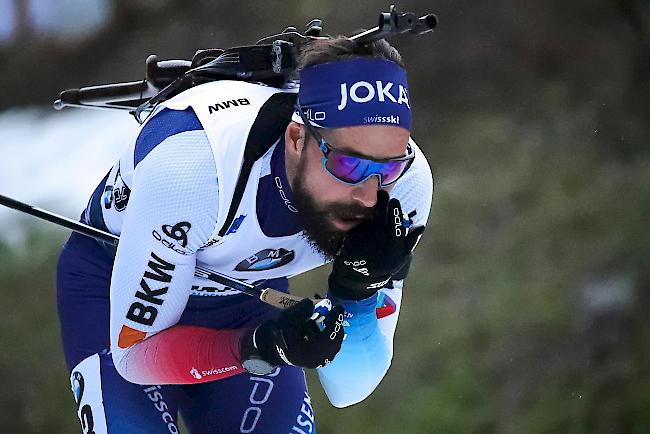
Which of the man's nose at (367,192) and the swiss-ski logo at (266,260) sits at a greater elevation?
the man's nose at (367,192)

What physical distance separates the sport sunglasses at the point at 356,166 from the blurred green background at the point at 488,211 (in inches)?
90.6

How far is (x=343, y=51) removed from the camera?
1.75m

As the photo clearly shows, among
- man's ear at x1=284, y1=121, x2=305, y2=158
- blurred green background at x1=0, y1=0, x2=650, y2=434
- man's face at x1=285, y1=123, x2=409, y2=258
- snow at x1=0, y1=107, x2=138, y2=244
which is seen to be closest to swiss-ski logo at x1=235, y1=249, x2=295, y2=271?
man's face at x1=285, y1=123, x2=409, y2=258

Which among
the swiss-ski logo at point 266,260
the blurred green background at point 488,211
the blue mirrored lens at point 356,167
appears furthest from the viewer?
the blurred green background at point 488,211

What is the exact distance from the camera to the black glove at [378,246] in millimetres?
1721

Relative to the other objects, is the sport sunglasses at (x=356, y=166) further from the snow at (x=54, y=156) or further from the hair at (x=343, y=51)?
the snow at (x=54, y=156)

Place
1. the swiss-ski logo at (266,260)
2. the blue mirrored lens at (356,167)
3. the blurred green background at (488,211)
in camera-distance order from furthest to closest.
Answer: the blurred green background at (488,211)
the swiss-ski logo at (266,260)
the blue mirrored lens at (356,167)

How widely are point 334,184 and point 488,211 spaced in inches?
101

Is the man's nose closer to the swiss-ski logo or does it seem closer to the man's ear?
the man's ear

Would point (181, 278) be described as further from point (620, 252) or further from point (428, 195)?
point (620, 252)

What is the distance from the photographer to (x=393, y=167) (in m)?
1.70

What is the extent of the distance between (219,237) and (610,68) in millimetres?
2982

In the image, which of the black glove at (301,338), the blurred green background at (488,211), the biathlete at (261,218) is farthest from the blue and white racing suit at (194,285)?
the blurred green background at (488,211)

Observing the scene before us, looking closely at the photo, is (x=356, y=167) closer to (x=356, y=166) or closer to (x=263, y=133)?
(x=356, y=166)
